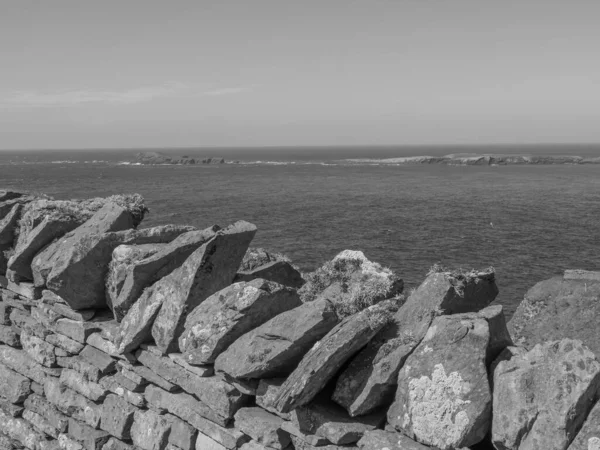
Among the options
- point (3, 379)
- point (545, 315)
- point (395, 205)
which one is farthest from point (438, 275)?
point (395, 205)

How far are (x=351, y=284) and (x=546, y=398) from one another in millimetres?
4513

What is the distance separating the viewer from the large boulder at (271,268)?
1106cm

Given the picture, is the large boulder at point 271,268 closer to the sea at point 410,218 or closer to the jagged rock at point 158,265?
the jagged rock at point 158,265

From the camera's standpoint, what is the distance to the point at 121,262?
993 cm

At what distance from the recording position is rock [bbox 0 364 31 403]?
11.2m

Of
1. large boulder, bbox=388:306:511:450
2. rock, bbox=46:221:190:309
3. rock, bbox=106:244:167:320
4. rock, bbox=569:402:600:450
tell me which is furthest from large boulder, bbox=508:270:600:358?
rock, bbox=46:221:190:309

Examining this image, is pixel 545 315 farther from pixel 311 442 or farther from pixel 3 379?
pixel 3 379

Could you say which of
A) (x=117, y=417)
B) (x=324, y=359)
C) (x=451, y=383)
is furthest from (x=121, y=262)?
(x=451, y=383)

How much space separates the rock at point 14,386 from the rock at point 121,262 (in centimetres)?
297

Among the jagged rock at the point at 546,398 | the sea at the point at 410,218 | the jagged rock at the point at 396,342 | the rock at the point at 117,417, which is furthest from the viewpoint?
the sea at the point at 410,218

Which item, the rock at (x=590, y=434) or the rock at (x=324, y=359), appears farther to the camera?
the rock at (x=324, y=359)

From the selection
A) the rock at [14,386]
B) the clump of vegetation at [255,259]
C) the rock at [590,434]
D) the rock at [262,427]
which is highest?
the clump of vegetation at [255,259]

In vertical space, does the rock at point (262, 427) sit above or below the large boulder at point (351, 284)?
below

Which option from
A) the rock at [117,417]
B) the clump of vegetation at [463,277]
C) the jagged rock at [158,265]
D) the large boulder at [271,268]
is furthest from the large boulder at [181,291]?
the clump of vegetation at [463,277]
